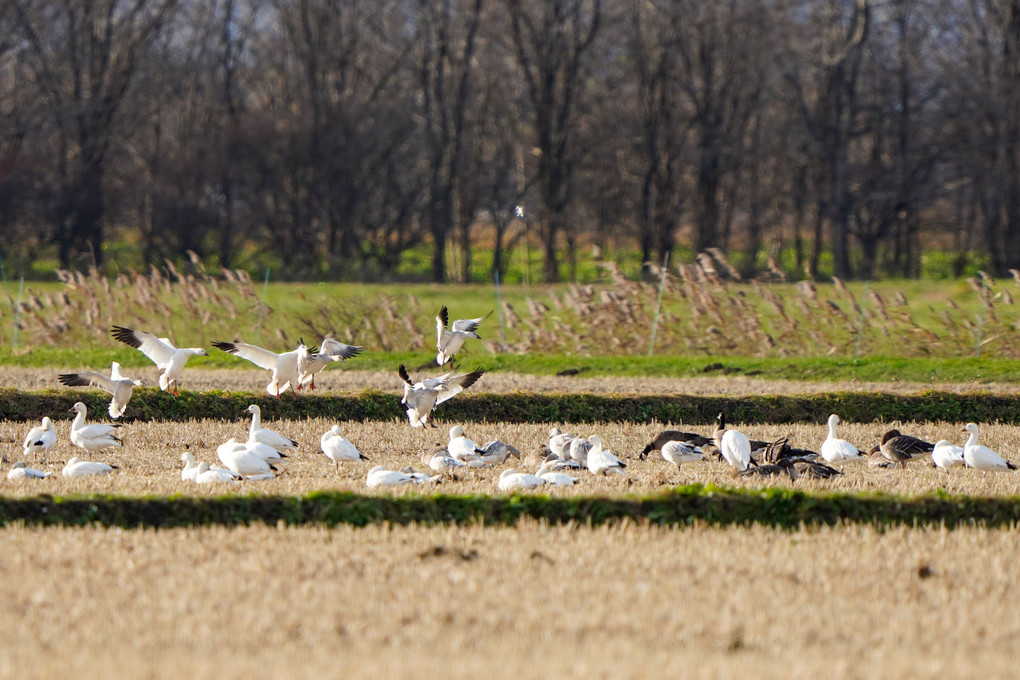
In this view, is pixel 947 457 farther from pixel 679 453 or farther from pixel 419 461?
pixel 419 461

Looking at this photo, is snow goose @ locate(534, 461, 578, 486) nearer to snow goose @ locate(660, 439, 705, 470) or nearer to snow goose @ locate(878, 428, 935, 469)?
snow goose @ locate(660, 439, 705, 470)

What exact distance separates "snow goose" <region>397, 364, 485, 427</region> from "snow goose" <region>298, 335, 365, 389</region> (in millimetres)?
717

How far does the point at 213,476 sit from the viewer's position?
9.02 m

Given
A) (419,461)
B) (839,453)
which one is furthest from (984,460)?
(419,461)

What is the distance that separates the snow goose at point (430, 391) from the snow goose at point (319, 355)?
0.72 m

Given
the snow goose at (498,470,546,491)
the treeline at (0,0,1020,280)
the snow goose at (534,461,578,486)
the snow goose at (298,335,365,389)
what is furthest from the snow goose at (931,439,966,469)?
the treeline at (0,0,1020,280)

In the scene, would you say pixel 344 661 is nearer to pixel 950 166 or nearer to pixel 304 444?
pixel 304 444

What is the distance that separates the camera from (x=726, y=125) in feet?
147

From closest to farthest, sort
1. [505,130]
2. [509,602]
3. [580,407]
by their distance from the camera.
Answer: [509,602] → [580,407] → [505,130]

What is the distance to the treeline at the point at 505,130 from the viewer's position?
1670 inches

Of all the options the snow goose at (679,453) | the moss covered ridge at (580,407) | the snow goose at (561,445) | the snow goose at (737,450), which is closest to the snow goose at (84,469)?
the snow goose at (561,445)

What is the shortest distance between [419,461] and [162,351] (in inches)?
142

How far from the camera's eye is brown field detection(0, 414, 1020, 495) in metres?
8.83

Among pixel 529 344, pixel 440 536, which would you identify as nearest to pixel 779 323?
pixel 529 344
